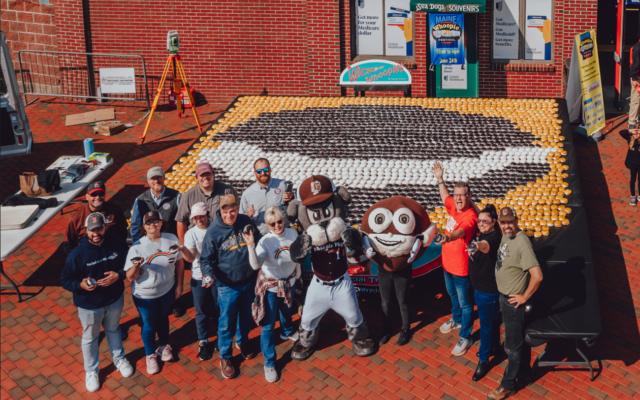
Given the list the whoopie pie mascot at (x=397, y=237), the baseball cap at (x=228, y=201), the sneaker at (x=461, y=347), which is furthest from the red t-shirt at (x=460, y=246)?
the baseball cap at (x=228, y=201)

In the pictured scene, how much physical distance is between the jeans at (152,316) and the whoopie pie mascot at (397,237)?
2179 millimetres

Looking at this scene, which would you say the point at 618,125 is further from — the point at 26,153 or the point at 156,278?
the point at 26,153

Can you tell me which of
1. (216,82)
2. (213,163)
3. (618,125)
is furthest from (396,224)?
(216,82)

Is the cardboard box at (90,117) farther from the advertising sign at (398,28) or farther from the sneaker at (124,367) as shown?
the sneaker at (124,367)

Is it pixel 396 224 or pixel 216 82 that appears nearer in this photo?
pixel 396 224

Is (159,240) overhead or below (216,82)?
below

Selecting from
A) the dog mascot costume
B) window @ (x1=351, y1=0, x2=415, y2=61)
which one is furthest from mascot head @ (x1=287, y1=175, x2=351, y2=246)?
window @ (x1=351, y1=0, x2=415, y2=61)

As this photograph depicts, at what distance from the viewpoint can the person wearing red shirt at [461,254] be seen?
6.46 meters

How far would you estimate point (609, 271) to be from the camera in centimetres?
818

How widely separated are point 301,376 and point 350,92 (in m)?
9.18

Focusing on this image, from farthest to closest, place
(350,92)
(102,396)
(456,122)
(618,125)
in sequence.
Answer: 1. (350,92)
2. (618,125)
3. (456,122)
4. (102,396)

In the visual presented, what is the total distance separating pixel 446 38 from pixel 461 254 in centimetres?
864

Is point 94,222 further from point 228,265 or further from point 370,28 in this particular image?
point 370,28

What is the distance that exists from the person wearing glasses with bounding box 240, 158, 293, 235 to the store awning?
7.51 m
